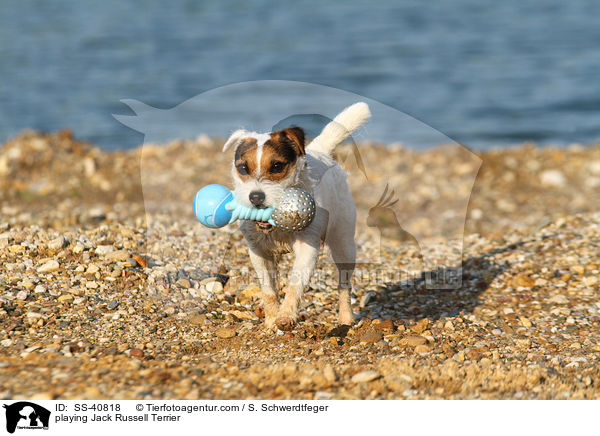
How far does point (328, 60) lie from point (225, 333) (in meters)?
20.5

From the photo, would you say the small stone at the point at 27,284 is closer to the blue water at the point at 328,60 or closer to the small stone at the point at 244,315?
the small stone at the point at 244,315

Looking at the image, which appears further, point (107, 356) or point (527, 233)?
point (527, 233)

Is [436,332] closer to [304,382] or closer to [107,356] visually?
[304,382]

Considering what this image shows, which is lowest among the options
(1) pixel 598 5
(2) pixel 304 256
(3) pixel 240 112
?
(2) pixel 304 256

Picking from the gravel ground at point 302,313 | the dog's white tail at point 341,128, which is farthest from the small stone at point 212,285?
the dog's white tail at point 341,128

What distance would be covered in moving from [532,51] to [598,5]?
37.6ft

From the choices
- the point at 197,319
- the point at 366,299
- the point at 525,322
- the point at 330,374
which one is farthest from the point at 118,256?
the point at 525,322

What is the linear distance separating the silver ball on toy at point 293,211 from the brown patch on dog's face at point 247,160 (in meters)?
0.30

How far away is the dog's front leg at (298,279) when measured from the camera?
5.19 m

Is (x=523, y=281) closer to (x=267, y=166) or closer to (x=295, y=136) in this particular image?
(x=295, y=136)

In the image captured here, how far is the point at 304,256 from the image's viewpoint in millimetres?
5203

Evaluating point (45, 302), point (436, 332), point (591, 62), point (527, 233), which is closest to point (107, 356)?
point (45, 302)

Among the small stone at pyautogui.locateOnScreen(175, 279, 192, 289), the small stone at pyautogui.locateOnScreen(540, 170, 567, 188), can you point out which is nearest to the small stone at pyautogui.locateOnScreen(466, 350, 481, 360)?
the small stone at pyautogui.locateOnScreen(175, 279, 192, 289)
